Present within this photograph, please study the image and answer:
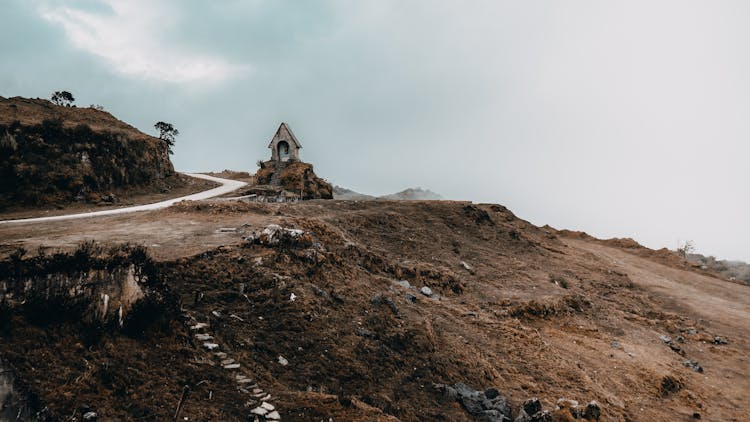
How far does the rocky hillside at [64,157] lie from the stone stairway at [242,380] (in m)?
20.3

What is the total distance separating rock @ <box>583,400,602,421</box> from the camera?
10721mm

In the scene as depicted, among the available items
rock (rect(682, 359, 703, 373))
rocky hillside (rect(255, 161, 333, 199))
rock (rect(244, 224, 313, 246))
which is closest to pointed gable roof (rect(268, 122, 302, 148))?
rocky hillside (rect(255, 161, 333, 199))

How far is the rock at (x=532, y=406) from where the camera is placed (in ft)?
33.6

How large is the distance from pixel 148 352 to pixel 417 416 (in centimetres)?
629

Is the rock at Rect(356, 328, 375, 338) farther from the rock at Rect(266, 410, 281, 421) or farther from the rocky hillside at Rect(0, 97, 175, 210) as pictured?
the rocky hillside at Rect(0, 97, 175, 210)

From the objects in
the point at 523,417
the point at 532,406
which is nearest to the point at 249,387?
the point at 523,417

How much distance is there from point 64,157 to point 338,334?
25.5 meters

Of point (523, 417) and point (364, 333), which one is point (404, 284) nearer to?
point (364, 333)

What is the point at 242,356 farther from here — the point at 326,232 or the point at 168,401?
the point at 326,232

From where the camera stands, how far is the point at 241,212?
20.6 meters

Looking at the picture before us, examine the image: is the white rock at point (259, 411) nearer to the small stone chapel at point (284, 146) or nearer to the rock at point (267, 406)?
the rock at point (267, 406)

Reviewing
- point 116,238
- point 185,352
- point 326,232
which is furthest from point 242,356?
point 326,232

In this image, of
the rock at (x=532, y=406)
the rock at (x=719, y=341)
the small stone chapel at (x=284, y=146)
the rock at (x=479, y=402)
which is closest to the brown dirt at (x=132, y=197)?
the small stone chapel at (x=284, y=146)

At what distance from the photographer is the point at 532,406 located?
10289 millimetres
